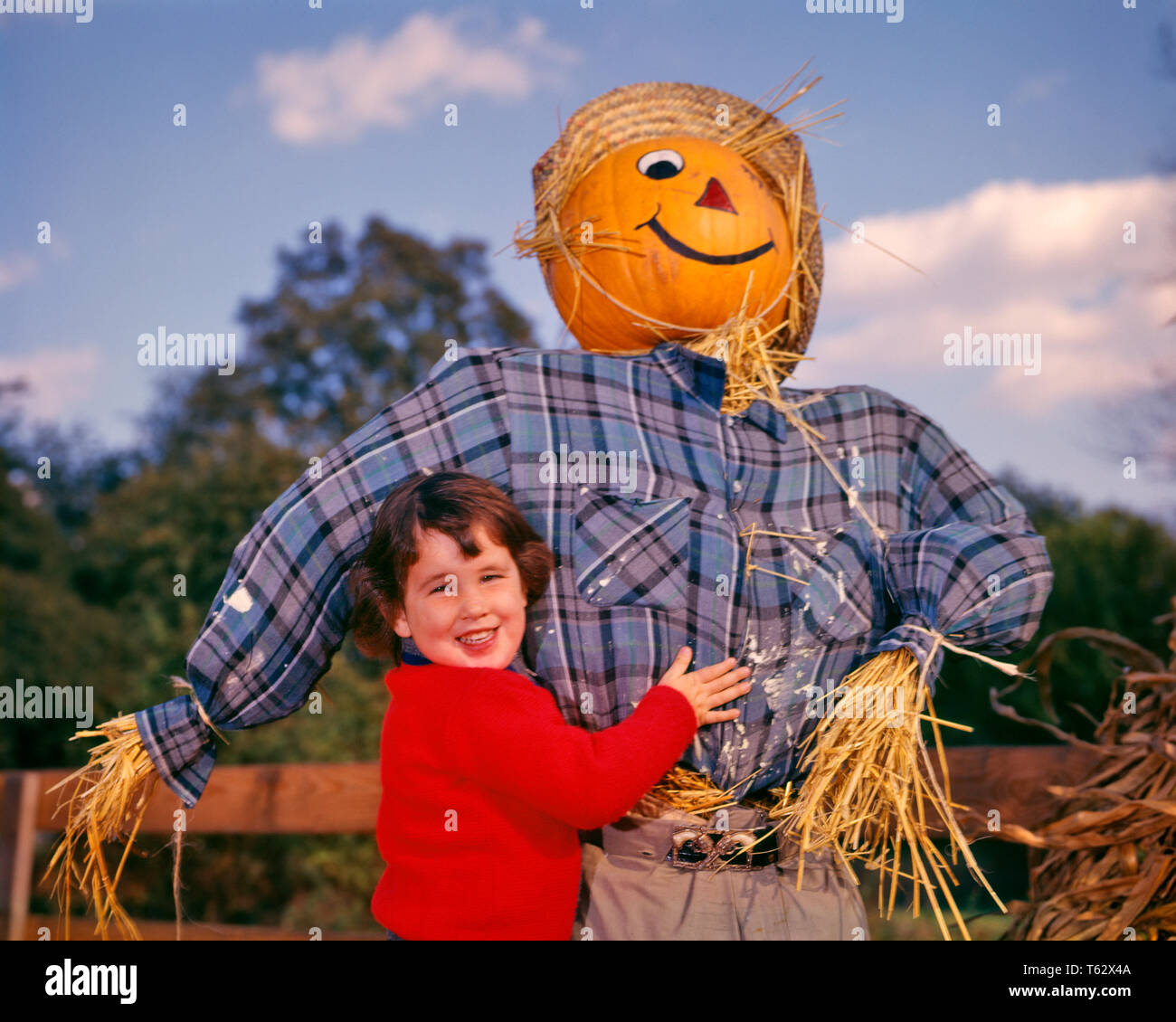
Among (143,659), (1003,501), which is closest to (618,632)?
(1003,501)

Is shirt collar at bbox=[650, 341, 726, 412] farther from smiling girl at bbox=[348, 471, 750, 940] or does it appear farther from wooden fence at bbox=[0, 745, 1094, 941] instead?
wooden fence at bbox=[0, 745, 1094, 941]

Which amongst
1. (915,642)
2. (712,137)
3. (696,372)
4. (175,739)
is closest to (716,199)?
(712,137)

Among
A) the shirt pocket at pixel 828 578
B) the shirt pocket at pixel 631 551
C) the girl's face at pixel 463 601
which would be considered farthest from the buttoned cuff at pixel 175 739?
the shirt pocket at pixel 828 578

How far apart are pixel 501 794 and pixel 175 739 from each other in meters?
0.74

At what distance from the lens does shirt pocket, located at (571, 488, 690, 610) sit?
84.8 inches

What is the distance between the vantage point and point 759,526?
2.28 m

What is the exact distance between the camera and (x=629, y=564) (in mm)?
2154

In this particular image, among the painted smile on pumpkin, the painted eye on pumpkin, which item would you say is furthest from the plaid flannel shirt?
the painted eye on pumpkin

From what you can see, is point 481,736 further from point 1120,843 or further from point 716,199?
point 1120,843

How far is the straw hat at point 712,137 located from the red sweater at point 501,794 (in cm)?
123

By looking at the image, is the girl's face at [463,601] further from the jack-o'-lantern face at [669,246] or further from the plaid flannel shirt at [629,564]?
the jack-o'-lantern face at [669,246]

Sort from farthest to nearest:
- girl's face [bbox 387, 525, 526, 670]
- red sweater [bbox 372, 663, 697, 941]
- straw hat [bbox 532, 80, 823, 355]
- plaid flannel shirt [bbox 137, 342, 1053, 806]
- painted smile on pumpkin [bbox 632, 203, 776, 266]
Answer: straw hat [bbox 532, 80, 823, 355] → painted smile on pumpkin [bbox 632, 203, 776, 266] → plaid flannel shirt [bbox 137, 342, 1053, 806] → girl's face [bbox 387, 525, 526, 670] → red sweater [bbox 372, 663, 697, 941]

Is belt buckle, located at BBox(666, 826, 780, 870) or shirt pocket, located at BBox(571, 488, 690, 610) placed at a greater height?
shirt pocket, located at BBox(571, 488, 690, 610)

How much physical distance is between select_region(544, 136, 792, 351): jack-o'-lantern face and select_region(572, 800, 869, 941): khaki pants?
1.16 meters
